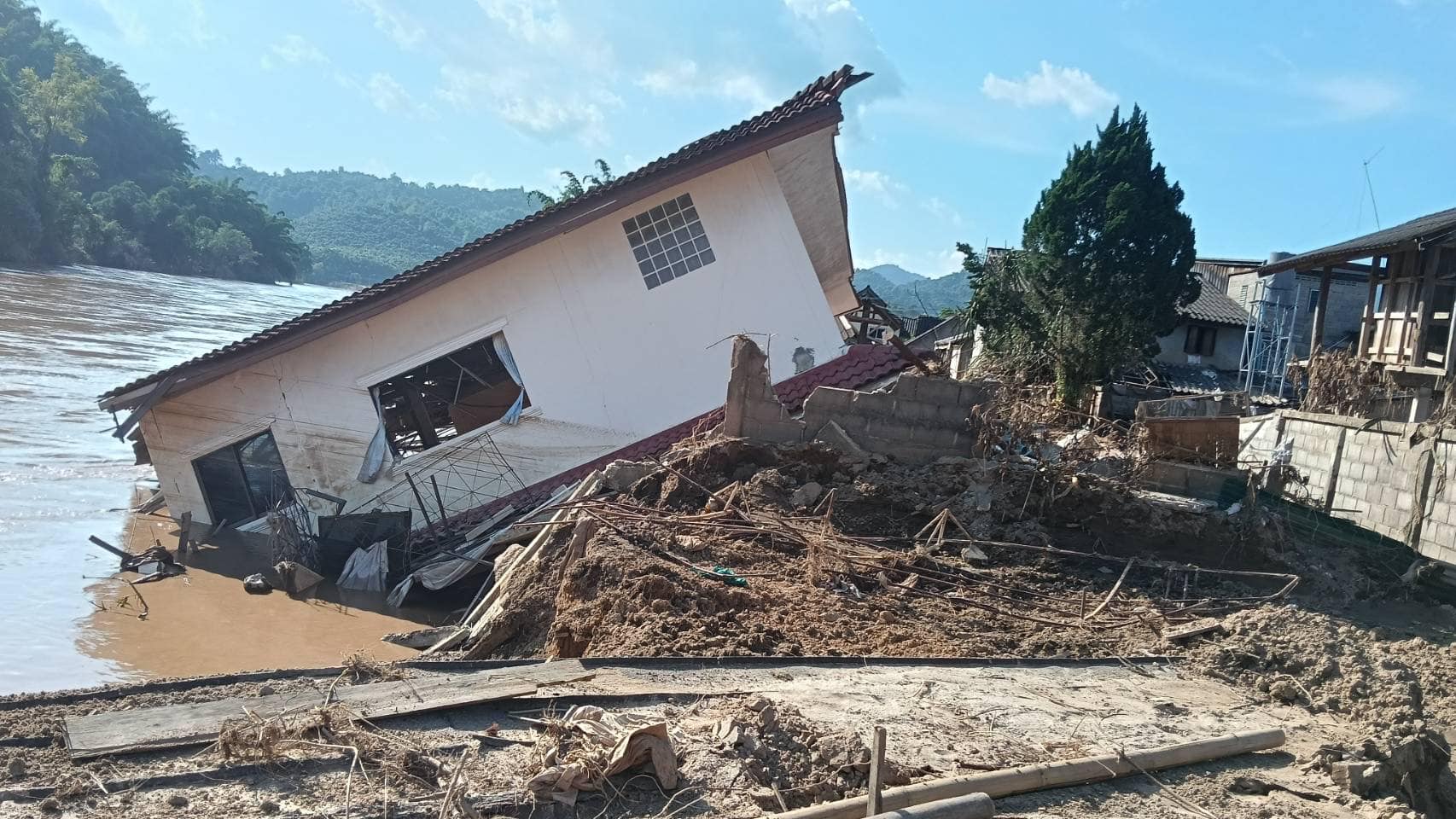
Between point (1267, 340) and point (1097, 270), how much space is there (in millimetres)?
8734

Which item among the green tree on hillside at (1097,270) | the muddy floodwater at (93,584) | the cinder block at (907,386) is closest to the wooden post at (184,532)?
the muddy floodwater at (93,584)

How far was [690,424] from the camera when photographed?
12.5 meters

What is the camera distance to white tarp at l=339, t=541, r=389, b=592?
11062 mm

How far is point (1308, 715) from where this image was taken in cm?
621

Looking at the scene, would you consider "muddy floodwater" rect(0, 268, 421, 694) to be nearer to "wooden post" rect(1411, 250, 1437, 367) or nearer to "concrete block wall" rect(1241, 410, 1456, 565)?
"concrete block wall" rect(1241, 410, 1456, 565)

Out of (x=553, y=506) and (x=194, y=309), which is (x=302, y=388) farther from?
(x=194, y=309)

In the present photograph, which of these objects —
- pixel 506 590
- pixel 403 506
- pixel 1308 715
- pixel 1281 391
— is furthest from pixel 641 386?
pixel 1281 391

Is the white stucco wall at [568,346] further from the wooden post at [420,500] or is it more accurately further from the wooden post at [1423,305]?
the wooden post at [1423,305]

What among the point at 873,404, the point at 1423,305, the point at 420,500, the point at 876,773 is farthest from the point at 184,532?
the point at 1423,305

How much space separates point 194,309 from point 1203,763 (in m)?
46.8

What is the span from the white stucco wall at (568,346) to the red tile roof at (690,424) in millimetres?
302

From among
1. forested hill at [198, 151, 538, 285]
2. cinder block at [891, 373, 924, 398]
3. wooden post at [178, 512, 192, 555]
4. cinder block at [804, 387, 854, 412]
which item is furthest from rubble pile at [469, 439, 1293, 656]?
forested hill at [198, 151, 538, 285]

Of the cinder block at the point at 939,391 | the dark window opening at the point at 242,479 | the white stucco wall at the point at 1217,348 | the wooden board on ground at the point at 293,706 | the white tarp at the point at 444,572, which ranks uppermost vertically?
the cinder block at the point at 939,391

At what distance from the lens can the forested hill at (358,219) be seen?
120875mm
